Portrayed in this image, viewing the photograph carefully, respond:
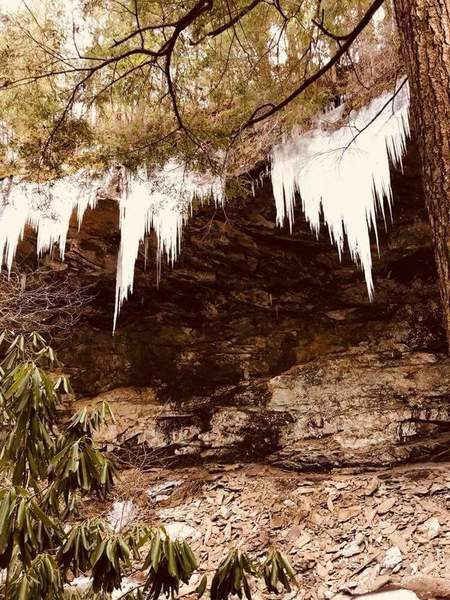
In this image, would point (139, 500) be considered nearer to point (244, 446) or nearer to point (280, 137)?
point (244, 446)

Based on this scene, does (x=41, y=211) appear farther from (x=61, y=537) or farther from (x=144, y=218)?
(x=61, y=537)

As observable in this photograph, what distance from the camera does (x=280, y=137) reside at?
5.32 meters

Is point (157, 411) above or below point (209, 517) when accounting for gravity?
above

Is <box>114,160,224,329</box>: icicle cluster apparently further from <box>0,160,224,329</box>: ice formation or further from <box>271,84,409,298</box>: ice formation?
<box>271,84,409,298</box>: ice formation

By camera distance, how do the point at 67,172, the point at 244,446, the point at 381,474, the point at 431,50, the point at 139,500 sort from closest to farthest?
the point at 431,50 → the point at 67,172 → the point at 381,474 → the point at 139,500 → the point at 244,446

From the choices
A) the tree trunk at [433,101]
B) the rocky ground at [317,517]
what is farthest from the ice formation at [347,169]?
the tree trunk at [433,101]

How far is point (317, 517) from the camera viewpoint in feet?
17.8

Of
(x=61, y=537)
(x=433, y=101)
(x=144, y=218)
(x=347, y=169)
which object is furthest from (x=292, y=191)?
(x=61, y=537)

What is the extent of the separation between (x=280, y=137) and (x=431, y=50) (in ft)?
13.1

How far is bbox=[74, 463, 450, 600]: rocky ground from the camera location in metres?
4.50

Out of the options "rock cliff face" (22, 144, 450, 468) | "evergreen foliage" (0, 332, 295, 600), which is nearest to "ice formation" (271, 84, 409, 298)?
"rock cliff face" (22, 144, 450, 468)

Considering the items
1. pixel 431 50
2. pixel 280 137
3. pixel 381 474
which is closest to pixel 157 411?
pixel 381 474

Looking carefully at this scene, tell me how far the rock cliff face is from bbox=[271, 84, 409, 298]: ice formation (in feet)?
1.18

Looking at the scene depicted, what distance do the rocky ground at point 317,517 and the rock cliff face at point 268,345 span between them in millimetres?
428
